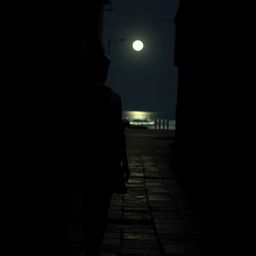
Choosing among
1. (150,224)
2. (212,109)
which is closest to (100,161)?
(150,224)

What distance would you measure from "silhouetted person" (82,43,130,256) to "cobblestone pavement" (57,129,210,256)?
2.33 ft

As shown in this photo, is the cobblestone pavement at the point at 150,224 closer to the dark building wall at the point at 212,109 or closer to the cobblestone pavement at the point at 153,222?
the cobblestone pavement at the point at 153,222

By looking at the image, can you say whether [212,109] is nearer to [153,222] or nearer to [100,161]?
[153,222]

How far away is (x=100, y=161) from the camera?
9.53ft

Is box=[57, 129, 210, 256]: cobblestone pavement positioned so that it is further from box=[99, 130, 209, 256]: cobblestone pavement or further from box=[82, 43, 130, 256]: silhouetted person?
box=[82, 43, 130, 256]: silhouetted person

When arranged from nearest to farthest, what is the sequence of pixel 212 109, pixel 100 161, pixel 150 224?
pixel 100 161, pixel 150 224, pixel 212 109

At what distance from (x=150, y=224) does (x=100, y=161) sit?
1973 mm

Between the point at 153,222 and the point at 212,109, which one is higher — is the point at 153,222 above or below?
below

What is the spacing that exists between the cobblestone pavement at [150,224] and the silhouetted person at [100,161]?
0.71m

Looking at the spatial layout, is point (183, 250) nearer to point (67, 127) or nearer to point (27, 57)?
point (67, 127)

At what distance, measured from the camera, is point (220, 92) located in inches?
251

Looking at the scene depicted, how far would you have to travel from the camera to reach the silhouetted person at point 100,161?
2.90 meters

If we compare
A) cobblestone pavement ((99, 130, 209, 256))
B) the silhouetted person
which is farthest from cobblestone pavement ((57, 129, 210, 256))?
the silhouetted person

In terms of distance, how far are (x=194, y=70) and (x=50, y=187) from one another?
18.5 feet
